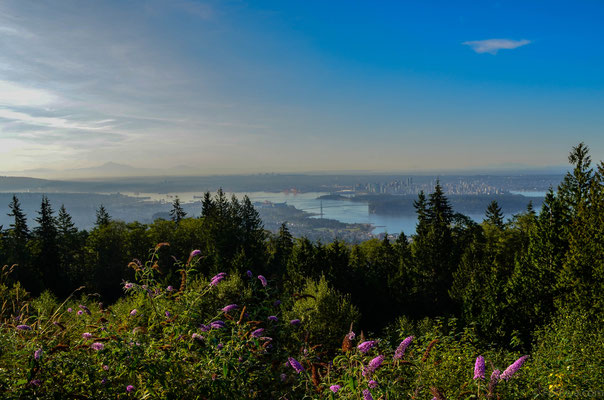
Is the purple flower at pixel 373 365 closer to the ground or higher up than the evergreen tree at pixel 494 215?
higher up

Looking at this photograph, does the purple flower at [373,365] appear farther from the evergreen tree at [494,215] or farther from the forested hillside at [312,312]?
the evergreen tree at [494,215]

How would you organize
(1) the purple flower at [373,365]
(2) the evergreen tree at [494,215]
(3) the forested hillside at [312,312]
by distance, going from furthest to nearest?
(2) the evergreen tree at [494,215]
(3) the forested hillside at [312,312]
(1) the purple flower at [373,365]

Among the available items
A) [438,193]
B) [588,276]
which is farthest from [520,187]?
[588,276]

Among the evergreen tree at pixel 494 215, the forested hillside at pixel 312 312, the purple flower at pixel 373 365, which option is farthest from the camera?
the evergreen tree at pixel 494 215

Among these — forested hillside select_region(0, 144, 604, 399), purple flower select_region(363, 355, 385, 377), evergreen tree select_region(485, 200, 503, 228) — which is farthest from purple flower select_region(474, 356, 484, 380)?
evergreen tree select_region(485, 200, 503, 228)

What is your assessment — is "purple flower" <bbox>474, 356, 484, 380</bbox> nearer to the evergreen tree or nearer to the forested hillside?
the forested hillside

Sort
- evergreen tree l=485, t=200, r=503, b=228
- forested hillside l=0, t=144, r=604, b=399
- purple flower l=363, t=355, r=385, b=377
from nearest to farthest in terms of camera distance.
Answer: purple flower l=363, t=355, r=385, b=377
forested hillside l=0, t=144, r=604, b=399
evergreen tree l=485, t=200, r=503, b=228

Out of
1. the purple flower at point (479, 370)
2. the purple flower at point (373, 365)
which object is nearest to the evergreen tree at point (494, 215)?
the purple flower at point (479, 370)

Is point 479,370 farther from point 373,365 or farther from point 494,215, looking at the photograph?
point 494,215

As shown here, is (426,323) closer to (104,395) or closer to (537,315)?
(537,315)

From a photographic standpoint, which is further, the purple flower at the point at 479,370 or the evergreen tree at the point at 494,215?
the evergreen tree at the point at 494,215
